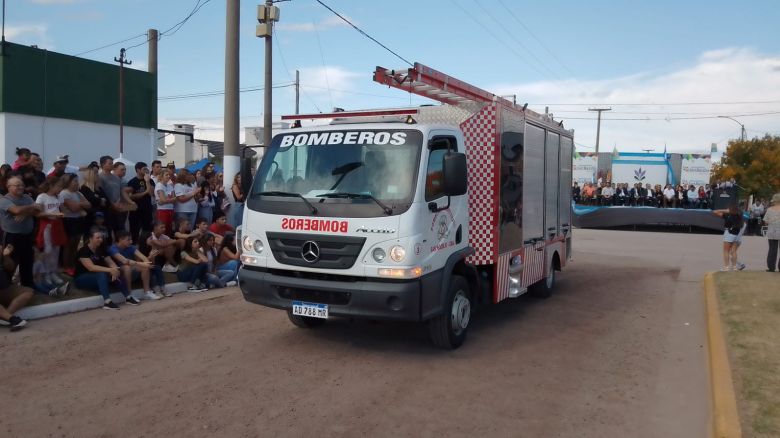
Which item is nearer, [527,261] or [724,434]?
[724,434]

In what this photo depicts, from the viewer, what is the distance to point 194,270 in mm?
10633

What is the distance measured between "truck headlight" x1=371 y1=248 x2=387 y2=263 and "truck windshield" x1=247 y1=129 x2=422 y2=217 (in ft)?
1.14

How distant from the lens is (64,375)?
595 centimetres

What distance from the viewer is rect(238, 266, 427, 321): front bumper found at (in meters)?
6.07

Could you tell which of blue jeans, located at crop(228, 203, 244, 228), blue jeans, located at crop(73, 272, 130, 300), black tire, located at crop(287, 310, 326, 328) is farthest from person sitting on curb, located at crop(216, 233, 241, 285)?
black tire, located at crop(287, 310, 326, 328)

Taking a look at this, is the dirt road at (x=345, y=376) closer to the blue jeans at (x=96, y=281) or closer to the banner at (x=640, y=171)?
the blue jeans at (x=96, y=281)

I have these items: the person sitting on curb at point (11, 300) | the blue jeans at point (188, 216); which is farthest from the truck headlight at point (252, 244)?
the blue jeans at point (188, 216)

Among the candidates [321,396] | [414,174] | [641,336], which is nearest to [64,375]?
[321,396]

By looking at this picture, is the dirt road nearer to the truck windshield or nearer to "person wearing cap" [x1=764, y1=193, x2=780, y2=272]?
the truck windshield

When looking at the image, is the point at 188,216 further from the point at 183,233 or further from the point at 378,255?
the point at 378,255

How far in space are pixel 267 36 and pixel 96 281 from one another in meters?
9.38

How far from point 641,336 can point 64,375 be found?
6.60 metres

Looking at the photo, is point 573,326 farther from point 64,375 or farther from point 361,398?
point 64,375

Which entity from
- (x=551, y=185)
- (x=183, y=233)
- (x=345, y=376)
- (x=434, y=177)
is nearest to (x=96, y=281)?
(x=183, y=233)
